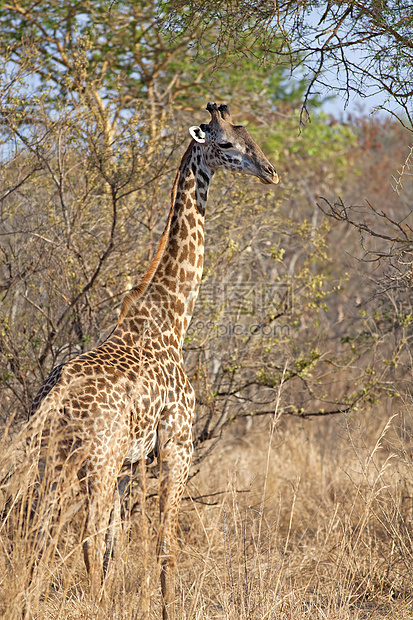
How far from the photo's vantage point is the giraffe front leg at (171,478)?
404 centimetres

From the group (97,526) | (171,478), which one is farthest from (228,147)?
(97,526)

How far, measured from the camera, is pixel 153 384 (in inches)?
160

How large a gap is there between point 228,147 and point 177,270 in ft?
2.94

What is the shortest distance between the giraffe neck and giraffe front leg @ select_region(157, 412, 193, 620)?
610 mm

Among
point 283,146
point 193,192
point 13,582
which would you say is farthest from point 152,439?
point 283,146

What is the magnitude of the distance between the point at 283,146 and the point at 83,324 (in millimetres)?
8815

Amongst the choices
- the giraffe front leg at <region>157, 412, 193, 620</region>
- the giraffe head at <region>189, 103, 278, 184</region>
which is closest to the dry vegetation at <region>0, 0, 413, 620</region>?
the giraffe front leg at <region>157, 412, 193, 620</region>

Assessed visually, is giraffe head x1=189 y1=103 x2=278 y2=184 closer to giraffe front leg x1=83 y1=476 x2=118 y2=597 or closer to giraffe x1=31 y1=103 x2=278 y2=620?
giraffe x1=31 y1=103 x2=278 y2=620

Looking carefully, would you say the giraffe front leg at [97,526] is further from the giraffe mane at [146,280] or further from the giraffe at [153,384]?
the giraffe mane at [146,280]

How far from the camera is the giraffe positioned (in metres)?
3.56

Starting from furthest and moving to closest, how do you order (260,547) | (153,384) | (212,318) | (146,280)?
(212,318), (146,280), (153,384), (260,547)

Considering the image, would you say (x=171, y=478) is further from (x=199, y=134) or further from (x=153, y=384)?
(x=199, y=134)

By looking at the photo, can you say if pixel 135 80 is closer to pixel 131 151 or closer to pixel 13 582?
pixel 131 151

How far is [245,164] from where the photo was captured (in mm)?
4508
